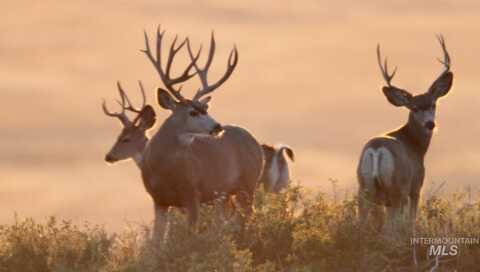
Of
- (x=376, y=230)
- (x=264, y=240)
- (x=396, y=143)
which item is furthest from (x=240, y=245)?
(x=396, y=143)

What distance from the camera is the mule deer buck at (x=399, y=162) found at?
17828 mm

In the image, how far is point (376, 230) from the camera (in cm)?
1612

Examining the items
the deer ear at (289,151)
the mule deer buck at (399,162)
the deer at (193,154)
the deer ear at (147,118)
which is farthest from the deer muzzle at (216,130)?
the deer ear at (289,151)

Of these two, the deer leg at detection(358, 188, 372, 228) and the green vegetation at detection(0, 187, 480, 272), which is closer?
the green vegetation at detection(0, 187, 480, 272)

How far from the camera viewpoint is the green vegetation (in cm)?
1509

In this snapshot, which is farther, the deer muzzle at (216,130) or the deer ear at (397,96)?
the deer ear at (397,96)

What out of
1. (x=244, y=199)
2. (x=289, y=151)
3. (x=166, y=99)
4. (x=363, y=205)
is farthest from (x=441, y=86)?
(x=289, y=151)

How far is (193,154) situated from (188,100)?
2.28 ft

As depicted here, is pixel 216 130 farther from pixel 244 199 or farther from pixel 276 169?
pixel 276 169

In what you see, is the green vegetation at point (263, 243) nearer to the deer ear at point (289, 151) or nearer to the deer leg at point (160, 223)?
the deer leg at point (160, 223)

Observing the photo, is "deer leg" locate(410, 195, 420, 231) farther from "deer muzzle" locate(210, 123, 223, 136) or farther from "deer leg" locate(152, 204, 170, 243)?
"deer leg" locate(152, 204, 170, 243)

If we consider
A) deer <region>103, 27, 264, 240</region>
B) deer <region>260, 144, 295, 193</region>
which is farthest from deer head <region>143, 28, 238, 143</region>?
deer <region>260, 144, 295, 193</region>

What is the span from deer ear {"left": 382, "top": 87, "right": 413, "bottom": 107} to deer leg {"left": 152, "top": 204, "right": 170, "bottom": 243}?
3846 mm

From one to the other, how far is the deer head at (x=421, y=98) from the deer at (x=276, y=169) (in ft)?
14.2
